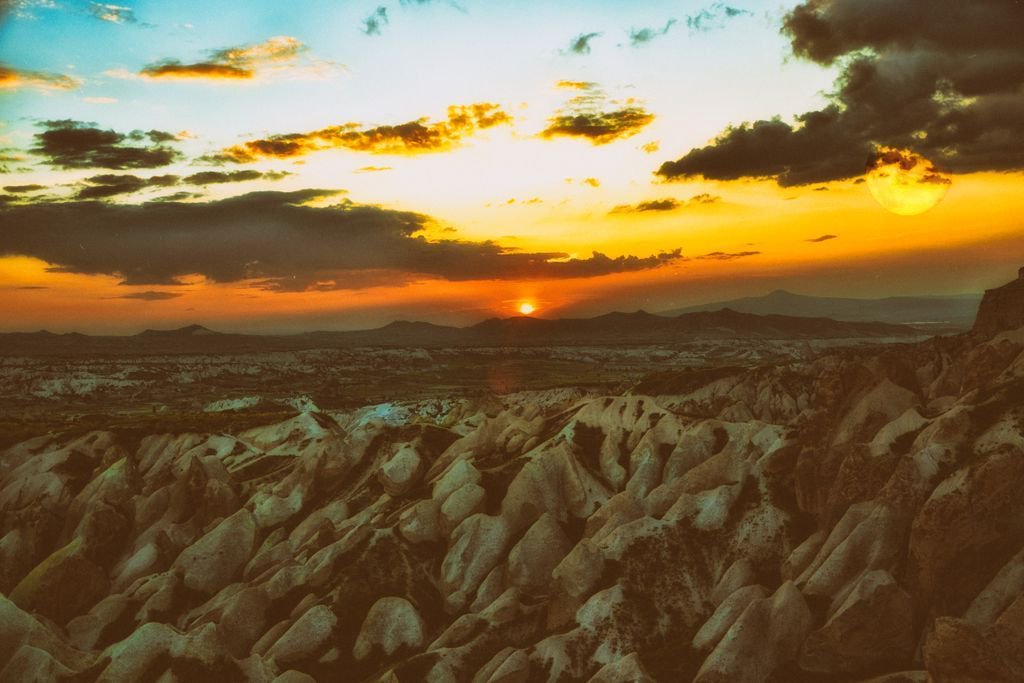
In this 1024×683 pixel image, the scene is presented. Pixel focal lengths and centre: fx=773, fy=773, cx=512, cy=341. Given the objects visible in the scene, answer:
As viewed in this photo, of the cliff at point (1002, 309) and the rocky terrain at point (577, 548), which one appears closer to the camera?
the rocky terrain at point (577, 548)

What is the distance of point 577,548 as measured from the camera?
53.4 meters

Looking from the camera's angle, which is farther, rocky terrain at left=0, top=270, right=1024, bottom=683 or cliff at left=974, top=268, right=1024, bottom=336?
cliff at left=974, top=268, right=1024, bottom=336

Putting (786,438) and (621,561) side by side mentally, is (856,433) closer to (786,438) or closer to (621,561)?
(786,438)

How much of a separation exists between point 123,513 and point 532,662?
5160 cm

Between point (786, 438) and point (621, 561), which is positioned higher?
point (786, 438)

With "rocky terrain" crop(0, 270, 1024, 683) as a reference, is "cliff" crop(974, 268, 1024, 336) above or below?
above

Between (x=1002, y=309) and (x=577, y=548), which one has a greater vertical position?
(x=1002, y=309)

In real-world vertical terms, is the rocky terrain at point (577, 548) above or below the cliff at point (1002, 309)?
below

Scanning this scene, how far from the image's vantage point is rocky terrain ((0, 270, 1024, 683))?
3934cm

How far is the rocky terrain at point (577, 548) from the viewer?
129ft

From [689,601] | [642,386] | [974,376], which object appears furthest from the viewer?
[642,386]

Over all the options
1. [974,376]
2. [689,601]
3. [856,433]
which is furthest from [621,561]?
[974,376]

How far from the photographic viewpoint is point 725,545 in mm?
53031

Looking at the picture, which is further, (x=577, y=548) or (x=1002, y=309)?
(x=1002, y=309)
